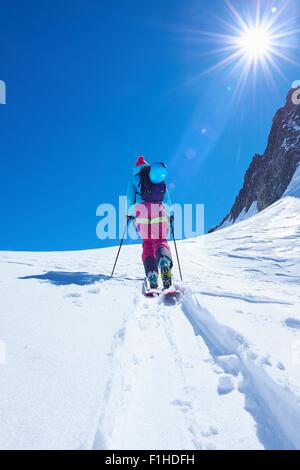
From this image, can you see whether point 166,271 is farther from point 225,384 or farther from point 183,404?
point 183,404

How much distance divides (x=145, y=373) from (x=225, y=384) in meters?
0.54

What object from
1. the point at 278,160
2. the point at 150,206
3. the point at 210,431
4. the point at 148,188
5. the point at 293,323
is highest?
the point at 278,160

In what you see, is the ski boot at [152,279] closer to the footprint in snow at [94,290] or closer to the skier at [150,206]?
the skier at [150,206]

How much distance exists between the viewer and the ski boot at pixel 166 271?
5074mm

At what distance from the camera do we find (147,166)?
6.05 meters

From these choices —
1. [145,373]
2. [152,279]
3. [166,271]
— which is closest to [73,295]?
[152,279]

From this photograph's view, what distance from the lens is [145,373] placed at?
2.07m

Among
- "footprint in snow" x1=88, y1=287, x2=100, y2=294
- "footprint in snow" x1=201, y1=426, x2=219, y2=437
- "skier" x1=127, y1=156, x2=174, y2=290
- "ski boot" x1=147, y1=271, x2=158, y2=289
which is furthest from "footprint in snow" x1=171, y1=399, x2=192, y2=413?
"skier" x1=127, y1=156, x2=174, y2=290

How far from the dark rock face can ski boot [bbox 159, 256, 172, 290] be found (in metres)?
51.1

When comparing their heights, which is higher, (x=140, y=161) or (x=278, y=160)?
(x=278, y=160)

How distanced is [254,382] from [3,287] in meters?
3.52

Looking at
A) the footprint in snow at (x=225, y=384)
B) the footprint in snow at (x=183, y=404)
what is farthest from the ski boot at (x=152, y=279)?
the footprint in snow at (x=183, y=404)

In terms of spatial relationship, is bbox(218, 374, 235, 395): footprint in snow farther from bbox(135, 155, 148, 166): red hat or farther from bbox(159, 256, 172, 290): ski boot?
bbox(135, 155, 148, 166): red hat
